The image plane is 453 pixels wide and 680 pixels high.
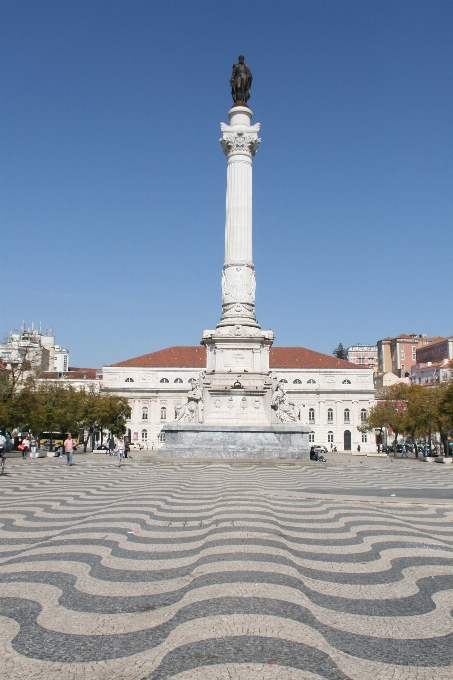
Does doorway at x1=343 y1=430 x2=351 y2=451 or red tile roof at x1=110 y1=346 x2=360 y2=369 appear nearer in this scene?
doorway at x1=343 y1=430 x2=351 y2=451

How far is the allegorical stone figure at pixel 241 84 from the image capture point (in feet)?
119

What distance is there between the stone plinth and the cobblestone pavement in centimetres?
1560

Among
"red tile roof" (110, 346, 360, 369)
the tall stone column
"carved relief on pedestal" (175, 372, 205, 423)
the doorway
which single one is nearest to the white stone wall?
the doorway

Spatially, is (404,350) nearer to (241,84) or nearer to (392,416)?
(392,416)

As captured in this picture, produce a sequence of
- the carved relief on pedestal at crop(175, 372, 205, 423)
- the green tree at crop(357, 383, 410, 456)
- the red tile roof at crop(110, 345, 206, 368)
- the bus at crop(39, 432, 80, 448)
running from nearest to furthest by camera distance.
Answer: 1. the carved relief on pedestal at crop(175, 372, 205, 423)
2. the green tree at crop(357, 383, 410, 456)
3. the bus at crop(39, 432, 80, 448)
4. the red tile roof at crop(110, 345, 206, 368)

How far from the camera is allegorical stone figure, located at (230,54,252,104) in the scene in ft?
119

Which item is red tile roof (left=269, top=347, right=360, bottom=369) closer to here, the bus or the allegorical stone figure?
the bus

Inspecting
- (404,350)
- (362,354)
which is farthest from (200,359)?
(362,354)

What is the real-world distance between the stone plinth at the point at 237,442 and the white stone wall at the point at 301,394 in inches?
1773

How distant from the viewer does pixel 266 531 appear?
834cm

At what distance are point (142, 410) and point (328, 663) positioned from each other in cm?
7134

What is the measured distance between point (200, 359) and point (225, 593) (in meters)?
72.4

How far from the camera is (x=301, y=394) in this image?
244 feet

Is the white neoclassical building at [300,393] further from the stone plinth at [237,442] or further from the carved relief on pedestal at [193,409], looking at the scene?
the stone plinth at [237,442]
